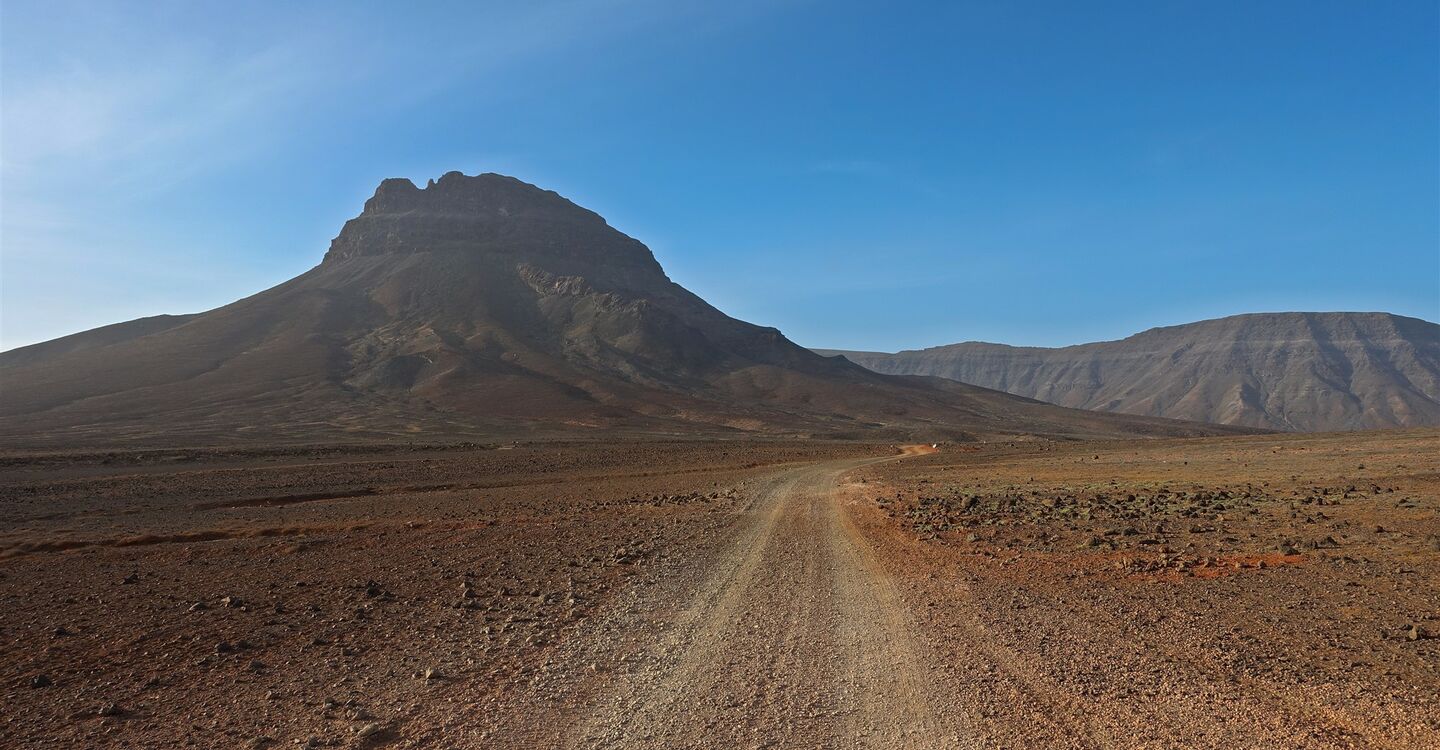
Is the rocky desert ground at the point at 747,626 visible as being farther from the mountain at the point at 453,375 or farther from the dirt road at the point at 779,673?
the mountain at the point at 453,375

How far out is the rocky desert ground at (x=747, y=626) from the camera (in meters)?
6.57

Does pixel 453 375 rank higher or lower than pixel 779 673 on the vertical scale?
higher

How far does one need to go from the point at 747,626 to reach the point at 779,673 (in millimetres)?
1932

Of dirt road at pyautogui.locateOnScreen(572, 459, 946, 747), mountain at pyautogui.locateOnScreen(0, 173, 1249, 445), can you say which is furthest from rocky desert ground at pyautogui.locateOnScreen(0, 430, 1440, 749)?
mountain at pyautogui.locateOnScreen(0, 173, 1249, 445)

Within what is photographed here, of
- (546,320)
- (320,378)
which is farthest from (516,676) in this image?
(546,320)

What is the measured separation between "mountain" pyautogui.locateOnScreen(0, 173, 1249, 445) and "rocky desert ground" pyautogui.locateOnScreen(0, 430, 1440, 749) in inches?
2618

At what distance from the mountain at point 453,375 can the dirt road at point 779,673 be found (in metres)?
74.0

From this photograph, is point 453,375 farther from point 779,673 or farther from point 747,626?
point 779,673

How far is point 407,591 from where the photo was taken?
1231 cm

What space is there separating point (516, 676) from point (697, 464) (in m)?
40.9

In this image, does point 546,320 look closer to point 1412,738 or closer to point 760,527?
point 760,527

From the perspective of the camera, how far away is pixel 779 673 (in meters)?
7.77

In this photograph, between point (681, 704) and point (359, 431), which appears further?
point (359, 431)

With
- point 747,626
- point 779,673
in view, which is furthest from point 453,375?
point 779,673
